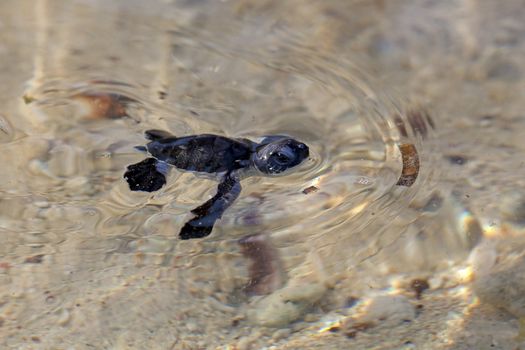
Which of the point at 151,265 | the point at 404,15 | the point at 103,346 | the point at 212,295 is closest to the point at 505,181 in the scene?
the point at 404,15

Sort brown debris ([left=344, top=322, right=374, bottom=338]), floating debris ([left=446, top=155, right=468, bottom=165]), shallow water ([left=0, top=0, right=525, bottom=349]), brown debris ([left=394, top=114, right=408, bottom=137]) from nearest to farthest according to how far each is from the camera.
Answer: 1. brown debris ([left=344, top=322, right=374, bottom=338])
2. shallow water ([left=0, top=0, right=525, bottom=349])
3. floating debris ([left=446, top=155, right=468, bottom=165])
4. brown debris ([left=394, top=114, right=408, bottom=137])

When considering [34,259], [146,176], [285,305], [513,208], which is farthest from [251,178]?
[513,208]

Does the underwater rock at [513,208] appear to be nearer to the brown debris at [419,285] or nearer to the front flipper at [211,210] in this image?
the brown debris at [419,285]

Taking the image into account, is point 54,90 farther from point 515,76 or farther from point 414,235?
point 515,76

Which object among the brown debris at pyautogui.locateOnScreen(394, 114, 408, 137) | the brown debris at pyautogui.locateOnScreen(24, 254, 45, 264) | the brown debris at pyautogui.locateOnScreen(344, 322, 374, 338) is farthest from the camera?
the brown debris at pyautogui.locateOnScreen(394, 114, 408, 137)

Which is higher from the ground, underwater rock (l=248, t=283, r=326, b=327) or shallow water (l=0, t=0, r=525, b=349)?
A: shallow water (l=0, t=0, r=525, b=349)

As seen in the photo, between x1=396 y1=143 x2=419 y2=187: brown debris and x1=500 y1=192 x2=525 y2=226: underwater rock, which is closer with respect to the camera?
x1=500 y1=192 x2=525 y2=226: underwater rock

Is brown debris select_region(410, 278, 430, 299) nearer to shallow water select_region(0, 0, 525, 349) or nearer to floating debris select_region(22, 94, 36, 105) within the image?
shallow water select_region(0, 0, 525, 349)

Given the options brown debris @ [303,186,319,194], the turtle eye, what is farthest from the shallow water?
the turtle eye
